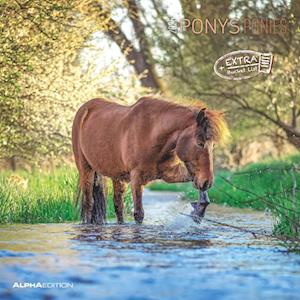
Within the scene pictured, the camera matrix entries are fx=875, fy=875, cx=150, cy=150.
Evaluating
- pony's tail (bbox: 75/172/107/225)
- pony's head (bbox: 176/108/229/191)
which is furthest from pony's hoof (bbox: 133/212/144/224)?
pony's tail (bbox: 75/172/107/225)

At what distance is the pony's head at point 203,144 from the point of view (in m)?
9.95

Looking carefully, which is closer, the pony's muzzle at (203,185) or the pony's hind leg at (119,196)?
the pony's muzzle at (203,185)

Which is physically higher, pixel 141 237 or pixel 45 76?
pixel 45 76

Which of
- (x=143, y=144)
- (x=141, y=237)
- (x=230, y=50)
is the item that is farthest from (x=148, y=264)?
(x=230, y=50)

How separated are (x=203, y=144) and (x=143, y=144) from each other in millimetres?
991

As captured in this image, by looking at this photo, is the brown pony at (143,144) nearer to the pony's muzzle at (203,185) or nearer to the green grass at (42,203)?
the pony's muzzle at (203,185)

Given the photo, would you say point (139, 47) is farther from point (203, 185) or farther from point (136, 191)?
point (203, 185)

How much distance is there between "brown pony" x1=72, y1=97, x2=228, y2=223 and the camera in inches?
394

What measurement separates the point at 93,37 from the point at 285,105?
7096 millimetres

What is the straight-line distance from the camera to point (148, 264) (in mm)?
7219

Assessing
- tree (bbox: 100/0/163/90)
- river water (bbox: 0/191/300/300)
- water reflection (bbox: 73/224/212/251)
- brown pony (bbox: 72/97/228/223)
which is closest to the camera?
Result: river water (bbox: 0/191/300/300)

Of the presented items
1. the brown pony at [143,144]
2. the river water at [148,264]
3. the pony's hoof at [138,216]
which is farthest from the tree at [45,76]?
the river water at [148,264]

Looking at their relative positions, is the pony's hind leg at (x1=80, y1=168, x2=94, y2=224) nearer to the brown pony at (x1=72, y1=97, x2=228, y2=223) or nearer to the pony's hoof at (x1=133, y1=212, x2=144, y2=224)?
the brown pony at (x1=72, y1=97, x2=228, y2=223)

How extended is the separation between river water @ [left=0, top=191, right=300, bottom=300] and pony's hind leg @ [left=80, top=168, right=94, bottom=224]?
1890 millimetres
